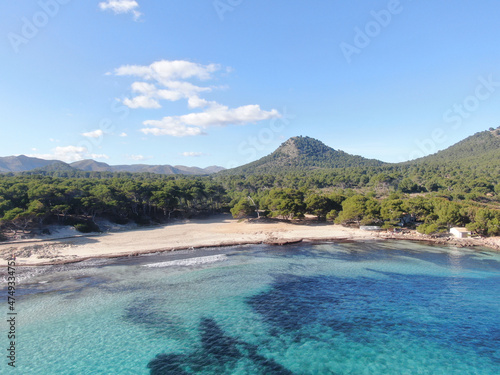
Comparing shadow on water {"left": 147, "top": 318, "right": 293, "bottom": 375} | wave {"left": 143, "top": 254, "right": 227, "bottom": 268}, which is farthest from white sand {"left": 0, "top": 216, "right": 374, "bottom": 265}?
shadow on water {"left": 147, "top": 318, "right": 293, "bottom": 375}

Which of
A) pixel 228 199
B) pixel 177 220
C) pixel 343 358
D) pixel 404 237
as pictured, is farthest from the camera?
pixel 228 199

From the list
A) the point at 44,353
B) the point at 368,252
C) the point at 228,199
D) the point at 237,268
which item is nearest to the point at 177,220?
the point at 228,199

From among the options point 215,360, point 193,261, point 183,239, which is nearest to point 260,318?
point 215,360

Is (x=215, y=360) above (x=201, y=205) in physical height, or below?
below

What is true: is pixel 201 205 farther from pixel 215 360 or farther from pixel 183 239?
pixel 215 360

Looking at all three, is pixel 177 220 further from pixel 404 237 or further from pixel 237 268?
pixel 404 237
